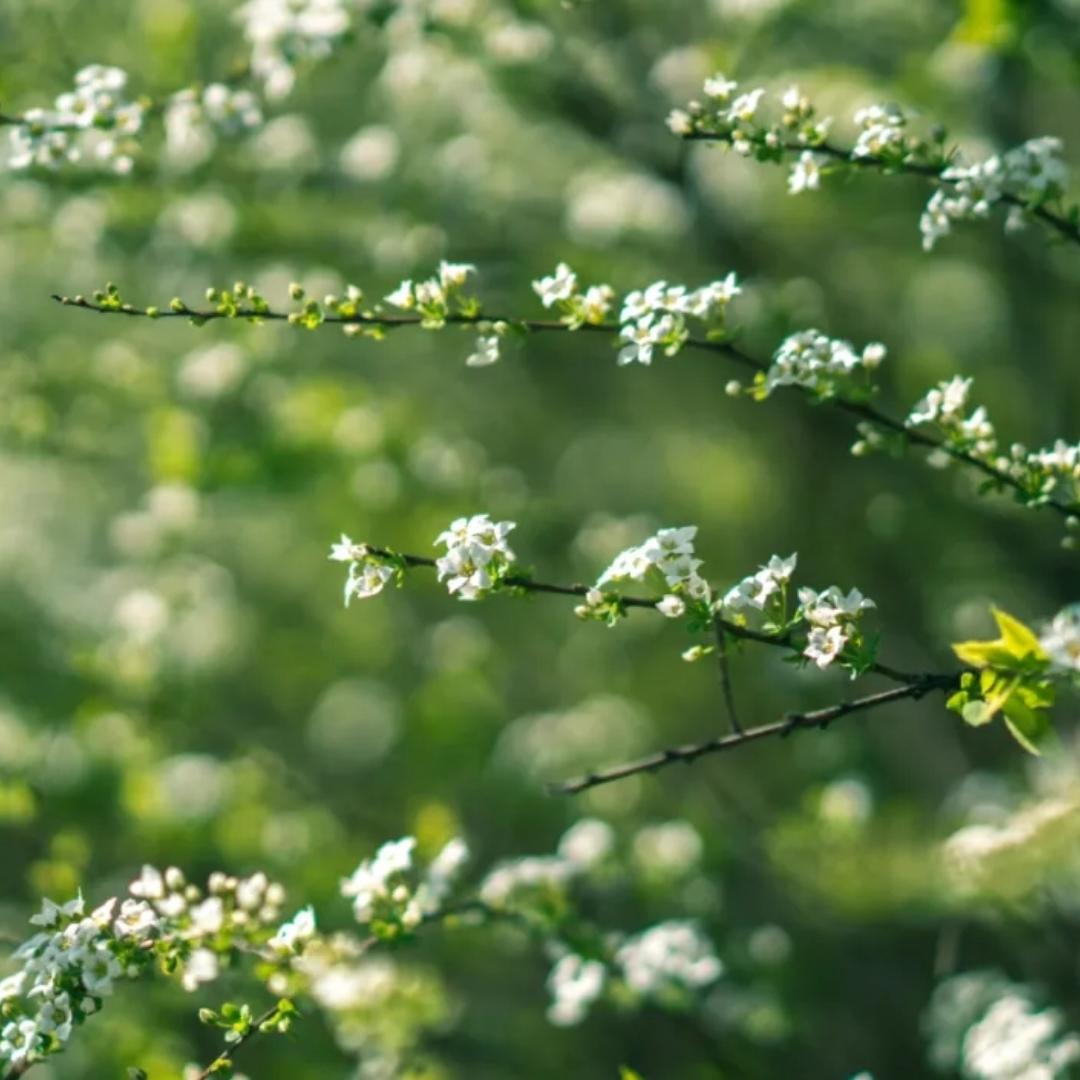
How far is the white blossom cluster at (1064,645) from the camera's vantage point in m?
2.73

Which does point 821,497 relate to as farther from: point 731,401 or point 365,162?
point 365,162

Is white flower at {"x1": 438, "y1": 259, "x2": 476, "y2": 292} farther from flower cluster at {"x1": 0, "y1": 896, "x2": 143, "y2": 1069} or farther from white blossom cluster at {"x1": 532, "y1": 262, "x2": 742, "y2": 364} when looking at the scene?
flower cluster at {"x1": 0, "y1": 896, "x2": 143, "y2": 1069}

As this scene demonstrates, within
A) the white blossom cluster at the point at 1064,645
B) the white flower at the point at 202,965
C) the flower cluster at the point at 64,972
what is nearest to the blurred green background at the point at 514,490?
the white flower at the point at 202,965

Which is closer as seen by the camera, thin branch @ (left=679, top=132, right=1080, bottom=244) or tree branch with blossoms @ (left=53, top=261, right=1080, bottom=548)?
tree branch with blossoms @ (left=53, top=261, right=1080, bottom=548)

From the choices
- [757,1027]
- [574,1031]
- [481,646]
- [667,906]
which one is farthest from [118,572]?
[757,1027]

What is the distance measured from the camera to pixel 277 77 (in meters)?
5.15

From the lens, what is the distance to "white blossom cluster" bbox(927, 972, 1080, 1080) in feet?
14.8

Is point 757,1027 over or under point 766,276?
under

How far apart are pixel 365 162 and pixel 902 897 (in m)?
4.42

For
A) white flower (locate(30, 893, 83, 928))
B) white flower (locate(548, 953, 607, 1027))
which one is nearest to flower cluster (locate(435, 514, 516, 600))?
white flower (locate(30, 893, 83, 928))

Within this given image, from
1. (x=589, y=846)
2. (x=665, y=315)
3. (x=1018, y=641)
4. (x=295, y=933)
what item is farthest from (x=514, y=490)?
(x=1018, y=641)

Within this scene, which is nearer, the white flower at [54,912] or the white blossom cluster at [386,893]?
the white flower at [54,912]

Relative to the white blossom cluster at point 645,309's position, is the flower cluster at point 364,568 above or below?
below

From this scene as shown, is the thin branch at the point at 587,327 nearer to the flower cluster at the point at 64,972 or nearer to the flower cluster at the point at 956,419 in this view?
the flower cluster at the point at 956,419
